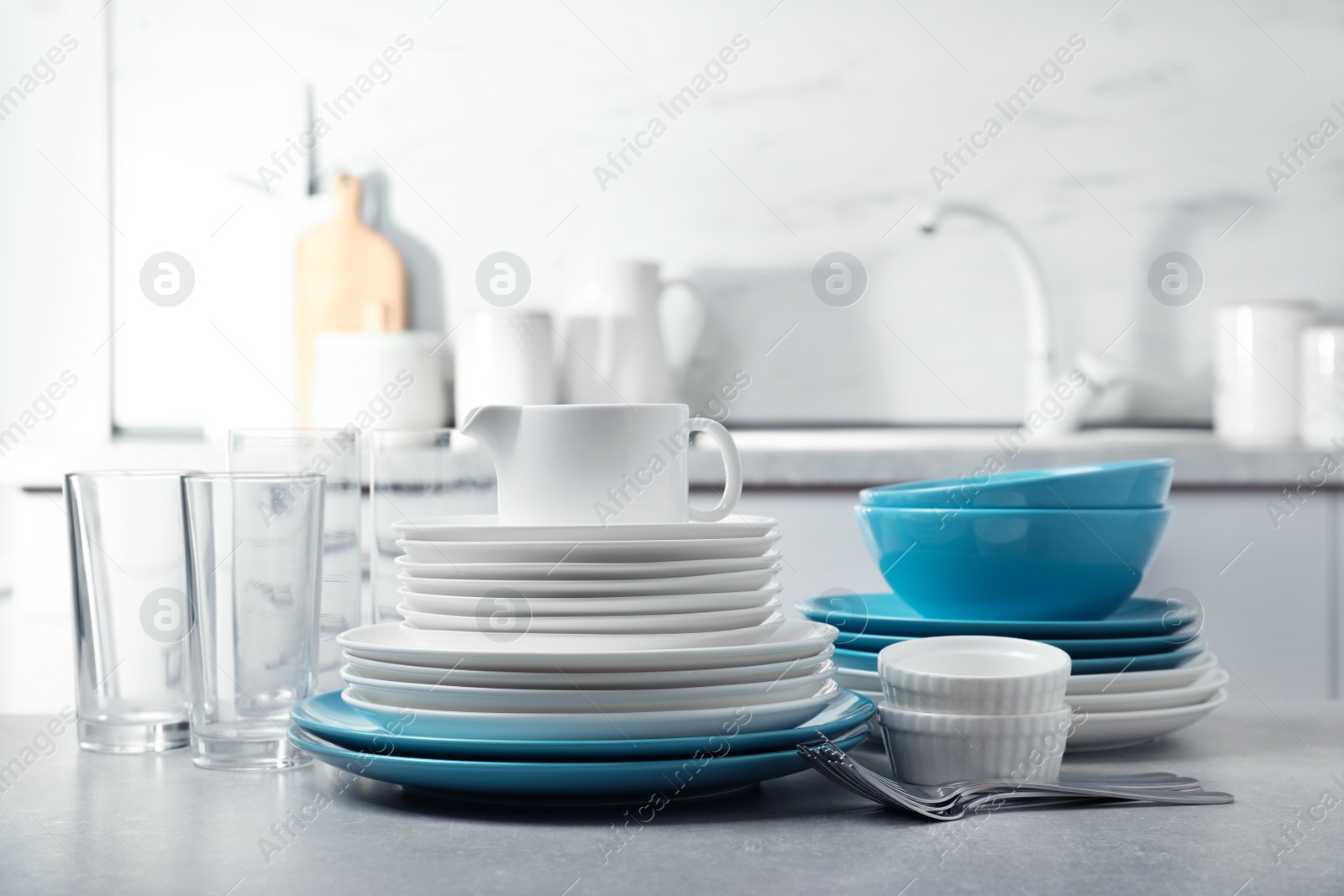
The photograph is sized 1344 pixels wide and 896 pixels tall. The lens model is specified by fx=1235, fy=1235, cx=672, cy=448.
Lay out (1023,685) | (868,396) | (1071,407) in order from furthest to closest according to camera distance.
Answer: (868,396) < (1071,407) < (1023,685)

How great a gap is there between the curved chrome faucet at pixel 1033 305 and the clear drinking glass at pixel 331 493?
1.68 m

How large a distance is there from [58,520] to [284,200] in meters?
0.85

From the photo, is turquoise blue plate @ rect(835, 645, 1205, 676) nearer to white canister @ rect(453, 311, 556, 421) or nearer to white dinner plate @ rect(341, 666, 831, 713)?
white dinner plate @ rect(341, 666, 831, 713)

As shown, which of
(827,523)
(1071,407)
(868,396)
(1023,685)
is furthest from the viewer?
(868,396)

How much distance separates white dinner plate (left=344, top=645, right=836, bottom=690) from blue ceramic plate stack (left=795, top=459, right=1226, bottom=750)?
0.19 m

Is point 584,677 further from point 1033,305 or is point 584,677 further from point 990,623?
point 1033,305

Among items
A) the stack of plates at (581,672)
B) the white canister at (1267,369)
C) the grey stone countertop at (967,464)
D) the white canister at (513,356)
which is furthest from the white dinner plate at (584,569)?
the white canister at (1267,369)

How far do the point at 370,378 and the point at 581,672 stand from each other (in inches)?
63.9

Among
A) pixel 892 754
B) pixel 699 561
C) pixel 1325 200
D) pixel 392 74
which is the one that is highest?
pixel 392 74

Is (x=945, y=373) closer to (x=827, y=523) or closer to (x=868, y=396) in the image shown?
(x=868, y=396)

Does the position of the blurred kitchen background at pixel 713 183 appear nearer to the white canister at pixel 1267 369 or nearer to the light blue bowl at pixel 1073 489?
the white canister at pixel 1267 369

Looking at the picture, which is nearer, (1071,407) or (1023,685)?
(1023,685)

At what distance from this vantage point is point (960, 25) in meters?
2.40

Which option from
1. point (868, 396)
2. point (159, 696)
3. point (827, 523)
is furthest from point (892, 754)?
point (868, 396)
